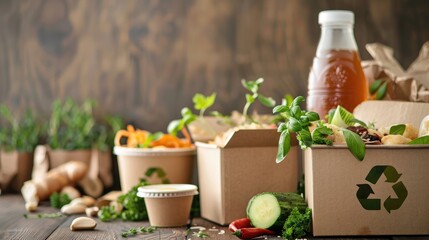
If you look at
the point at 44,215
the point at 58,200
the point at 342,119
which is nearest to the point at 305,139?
the point at 342,119

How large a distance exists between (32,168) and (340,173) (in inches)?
53.1

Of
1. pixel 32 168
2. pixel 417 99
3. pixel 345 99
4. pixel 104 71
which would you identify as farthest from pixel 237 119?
pixel 32 168

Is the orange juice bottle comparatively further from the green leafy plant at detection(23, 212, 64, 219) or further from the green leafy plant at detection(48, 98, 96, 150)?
the green leafy plant at detection(48, 98, 96, 150)

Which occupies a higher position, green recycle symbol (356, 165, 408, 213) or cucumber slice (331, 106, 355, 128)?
cucumber slice (331, 106, 355, 128)

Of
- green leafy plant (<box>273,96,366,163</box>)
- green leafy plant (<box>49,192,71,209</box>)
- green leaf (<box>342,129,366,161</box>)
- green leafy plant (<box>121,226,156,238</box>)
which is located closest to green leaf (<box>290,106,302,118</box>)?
green leafy plant (<box>273,96,366,163</box>)

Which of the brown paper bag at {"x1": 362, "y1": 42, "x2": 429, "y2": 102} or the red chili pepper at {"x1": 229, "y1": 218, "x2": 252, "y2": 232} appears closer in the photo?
the red chili pepper at {"x1": 229, "y1": 218, "x2": 252, "y2": 232}

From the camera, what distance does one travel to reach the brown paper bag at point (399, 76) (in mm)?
1809

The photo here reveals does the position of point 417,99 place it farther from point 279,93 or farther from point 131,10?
point 131,10

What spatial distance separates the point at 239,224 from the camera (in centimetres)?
149

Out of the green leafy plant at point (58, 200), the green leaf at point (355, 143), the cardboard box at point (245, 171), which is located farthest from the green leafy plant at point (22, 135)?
the green leaf at point (355, 143)

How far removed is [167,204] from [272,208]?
283mm

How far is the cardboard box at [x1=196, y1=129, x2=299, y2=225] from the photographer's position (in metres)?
1.58

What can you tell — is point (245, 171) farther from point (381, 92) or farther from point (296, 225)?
point (381, 92)

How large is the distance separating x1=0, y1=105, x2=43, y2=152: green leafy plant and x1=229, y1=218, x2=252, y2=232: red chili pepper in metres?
1.11
